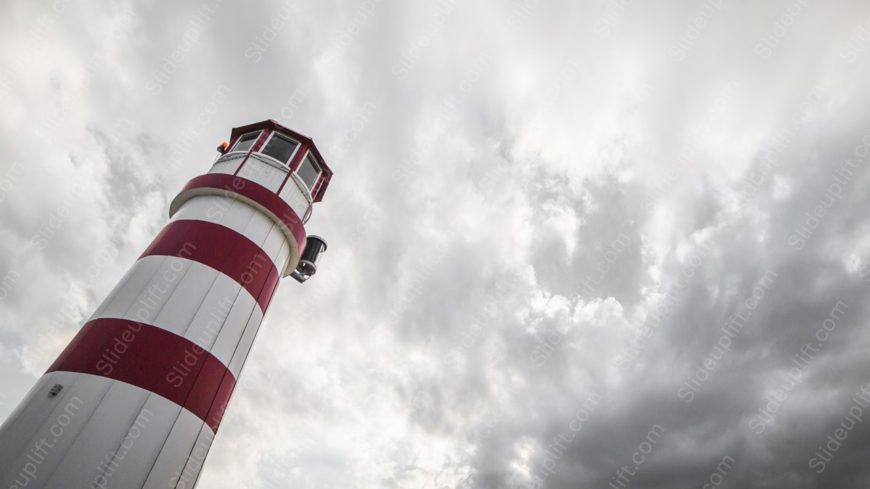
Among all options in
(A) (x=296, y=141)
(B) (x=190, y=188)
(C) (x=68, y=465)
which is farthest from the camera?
(A) (x=296, y=141)

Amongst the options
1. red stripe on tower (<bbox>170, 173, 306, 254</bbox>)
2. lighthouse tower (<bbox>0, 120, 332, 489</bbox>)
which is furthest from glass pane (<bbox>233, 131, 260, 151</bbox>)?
red stripe on tower (<bbox>170, 173, 306, 254</bbox>)

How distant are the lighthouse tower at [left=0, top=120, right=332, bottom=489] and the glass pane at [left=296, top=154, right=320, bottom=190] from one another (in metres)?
0.45

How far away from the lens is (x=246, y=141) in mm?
14445

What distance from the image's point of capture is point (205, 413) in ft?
30.5

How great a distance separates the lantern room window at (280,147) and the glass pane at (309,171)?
53cm

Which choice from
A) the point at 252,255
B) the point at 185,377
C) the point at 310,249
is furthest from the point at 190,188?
the point at 185,377

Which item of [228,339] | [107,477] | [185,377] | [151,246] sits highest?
[151,246]

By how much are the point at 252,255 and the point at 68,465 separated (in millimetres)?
5675

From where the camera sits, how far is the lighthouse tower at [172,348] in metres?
7.51

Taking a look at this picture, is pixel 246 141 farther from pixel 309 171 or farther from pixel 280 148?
pixel 309 171

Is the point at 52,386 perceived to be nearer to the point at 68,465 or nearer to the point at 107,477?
the point at 68,465

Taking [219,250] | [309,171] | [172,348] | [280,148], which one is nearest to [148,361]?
[172,348]

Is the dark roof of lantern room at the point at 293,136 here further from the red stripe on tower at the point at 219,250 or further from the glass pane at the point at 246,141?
the red stripe on tower at the point at 219,250

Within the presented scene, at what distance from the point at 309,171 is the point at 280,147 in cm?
125
